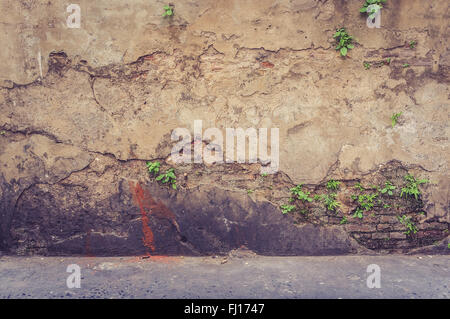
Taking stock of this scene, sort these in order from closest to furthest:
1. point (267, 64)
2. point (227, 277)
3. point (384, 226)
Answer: point (227, 277)
point (267, 64)
point (384, 226)

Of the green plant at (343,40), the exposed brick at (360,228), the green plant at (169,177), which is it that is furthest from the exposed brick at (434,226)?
the green plant at (169,177)

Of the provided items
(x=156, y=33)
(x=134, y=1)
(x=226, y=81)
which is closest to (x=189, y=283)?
(x=226, y=81)

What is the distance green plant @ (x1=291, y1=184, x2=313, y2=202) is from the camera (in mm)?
2561

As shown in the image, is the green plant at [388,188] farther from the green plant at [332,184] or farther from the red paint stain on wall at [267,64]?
the red paint stain on wall at [267,64]

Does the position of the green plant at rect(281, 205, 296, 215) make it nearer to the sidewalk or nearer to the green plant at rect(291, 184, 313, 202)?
the green plant at rect(291, 184, 313, 202)

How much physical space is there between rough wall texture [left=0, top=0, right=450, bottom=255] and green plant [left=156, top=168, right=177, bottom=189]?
0.05 metres

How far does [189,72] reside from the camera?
2.53 m

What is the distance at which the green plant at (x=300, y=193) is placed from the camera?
2561 millimetres

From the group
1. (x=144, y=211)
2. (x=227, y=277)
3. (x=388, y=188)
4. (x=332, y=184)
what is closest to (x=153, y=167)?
(x=144, y=211)

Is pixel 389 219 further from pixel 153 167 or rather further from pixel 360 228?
pixel 153 167

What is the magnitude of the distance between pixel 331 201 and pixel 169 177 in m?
1.21

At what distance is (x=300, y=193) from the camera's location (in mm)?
2564

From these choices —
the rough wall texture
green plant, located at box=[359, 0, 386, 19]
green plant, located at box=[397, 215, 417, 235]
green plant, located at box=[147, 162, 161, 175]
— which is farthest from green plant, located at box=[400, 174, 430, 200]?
green plant, located at box=[147, 162, 161, 175]

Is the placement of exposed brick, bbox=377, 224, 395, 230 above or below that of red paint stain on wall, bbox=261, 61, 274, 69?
below
